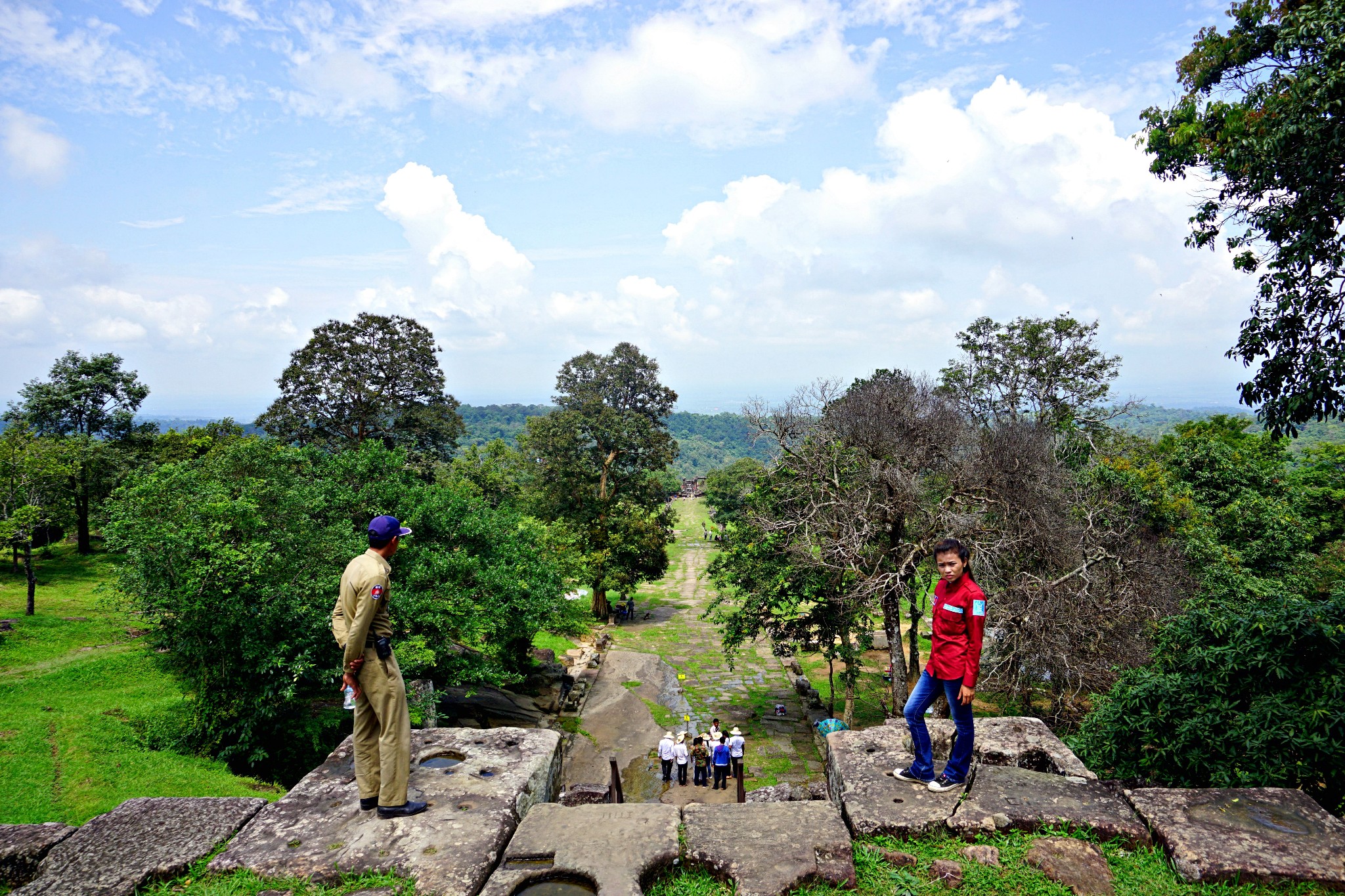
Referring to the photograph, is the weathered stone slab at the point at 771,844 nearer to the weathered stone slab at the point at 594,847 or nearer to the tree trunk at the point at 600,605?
the weathered stone slab at the point at 594,847

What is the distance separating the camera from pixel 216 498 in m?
9.27

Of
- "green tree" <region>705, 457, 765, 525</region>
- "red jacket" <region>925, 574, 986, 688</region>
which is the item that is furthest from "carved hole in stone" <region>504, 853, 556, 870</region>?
"green tree" <region>705, 457, 765, 525</region>

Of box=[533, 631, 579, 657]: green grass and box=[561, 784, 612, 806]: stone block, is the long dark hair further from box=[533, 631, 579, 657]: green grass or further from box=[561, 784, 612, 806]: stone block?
box=[533, 631, 579, 657]: green grass

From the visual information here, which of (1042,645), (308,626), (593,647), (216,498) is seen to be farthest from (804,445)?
(593,647)

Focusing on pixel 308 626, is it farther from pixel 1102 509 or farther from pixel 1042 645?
pixel 1102 509

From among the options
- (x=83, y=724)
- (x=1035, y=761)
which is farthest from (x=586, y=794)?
(x=83, y=724)

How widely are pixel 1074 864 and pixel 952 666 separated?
3.77 ft

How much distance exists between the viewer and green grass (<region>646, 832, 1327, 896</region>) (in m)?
3.35

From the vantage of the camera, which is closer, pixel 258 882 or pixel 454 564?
pixel 258 882

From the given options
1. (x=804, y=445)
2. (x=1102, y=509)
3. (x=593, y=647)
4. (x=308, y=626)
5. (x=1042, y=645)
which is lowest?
(x=593, y=647)

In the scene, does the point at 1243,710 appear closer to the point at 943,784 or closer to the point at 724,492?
the point at 943,784

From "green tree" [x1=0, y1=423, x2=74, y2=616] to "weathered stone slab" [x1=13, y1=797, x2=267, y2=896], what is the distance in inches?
709

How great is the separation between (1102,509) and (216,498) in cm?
1636

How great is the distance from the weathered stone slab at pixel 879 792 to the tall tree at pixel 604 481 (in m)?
19.9
